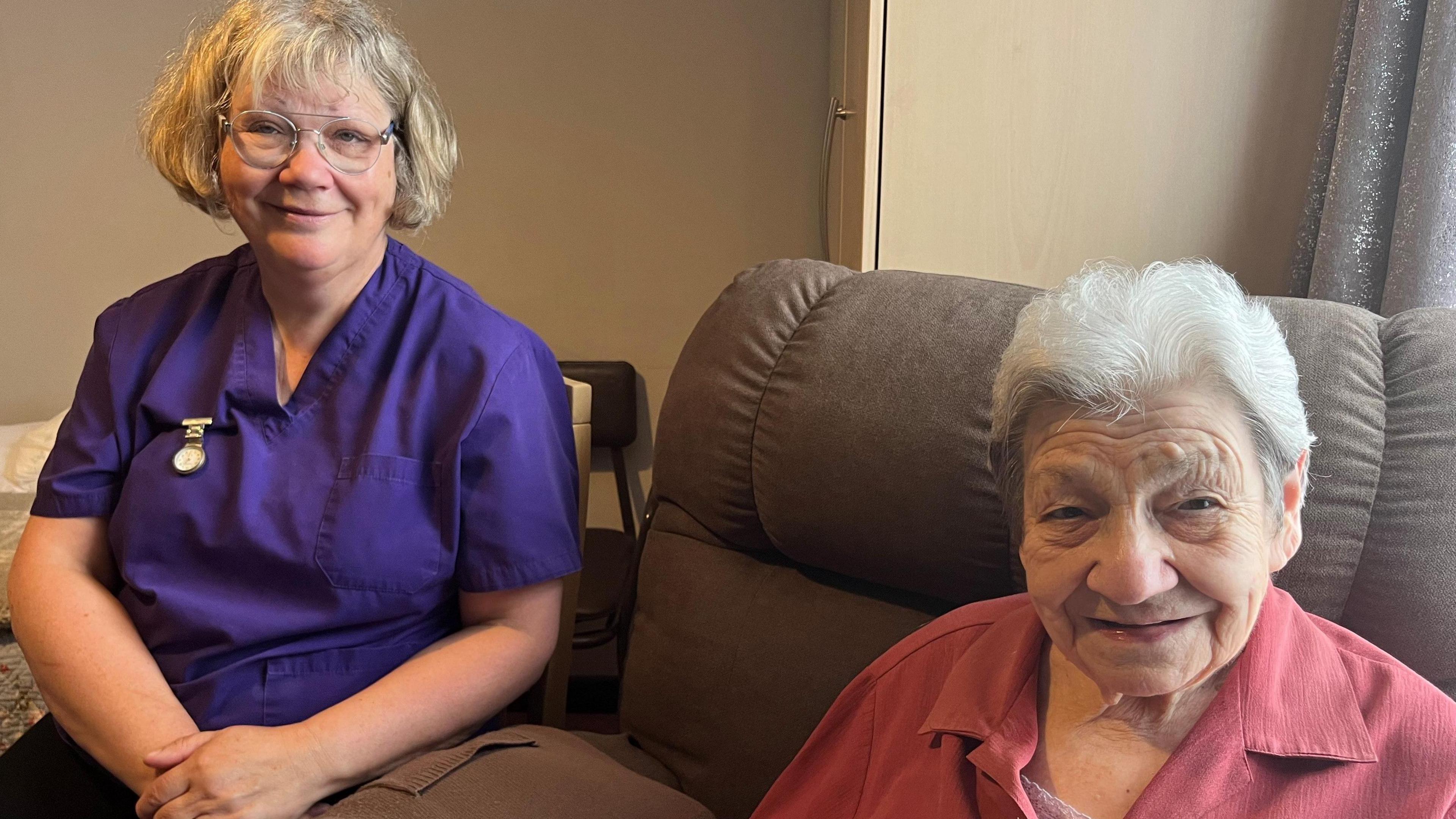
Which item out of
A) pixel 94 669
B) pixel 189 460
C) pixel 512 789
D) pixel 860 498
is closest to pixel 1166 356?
pixel 860 498

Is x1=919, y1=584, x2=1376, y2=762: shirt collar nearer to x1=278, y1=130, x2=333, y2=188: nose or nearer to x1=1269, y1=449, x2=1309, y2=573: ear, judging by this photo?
x1=1269, y1=449, x2=1309, y2=573: ear

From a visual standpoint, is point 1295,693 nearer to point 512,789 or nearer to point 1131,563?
point 1131,563

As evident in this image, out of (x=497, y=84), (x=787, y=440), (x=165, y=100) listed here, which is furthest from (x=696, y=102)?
(x=787, y=440)

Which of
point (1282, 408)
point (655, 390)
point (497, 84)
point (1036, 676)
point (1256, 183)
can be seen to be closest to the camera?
point (1282, 408)

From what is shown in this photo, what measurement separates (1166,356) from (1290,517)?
0.16m

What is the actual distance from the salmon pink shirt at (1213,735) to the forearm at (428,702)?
439mm

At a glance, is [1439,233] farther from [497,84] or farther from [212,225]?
[212,225]

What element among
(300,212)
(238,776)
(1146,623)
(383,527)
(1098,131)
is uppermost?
(1098,131)

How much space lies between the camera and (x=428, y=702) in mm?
1192

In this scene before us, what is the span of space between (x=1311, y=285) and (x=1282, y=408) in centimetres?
76

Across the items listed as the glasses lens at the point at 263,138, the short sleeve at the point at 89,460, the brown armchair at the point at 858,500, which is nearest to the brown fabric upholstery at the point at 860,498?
the brown armchair at the point at 858,500

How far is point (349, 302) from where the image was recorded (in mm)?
1305

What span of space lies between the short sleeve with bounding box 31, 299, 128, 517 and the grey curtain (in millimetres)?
1579

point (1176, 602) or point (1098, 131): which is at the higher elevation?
point (1098, 131)
